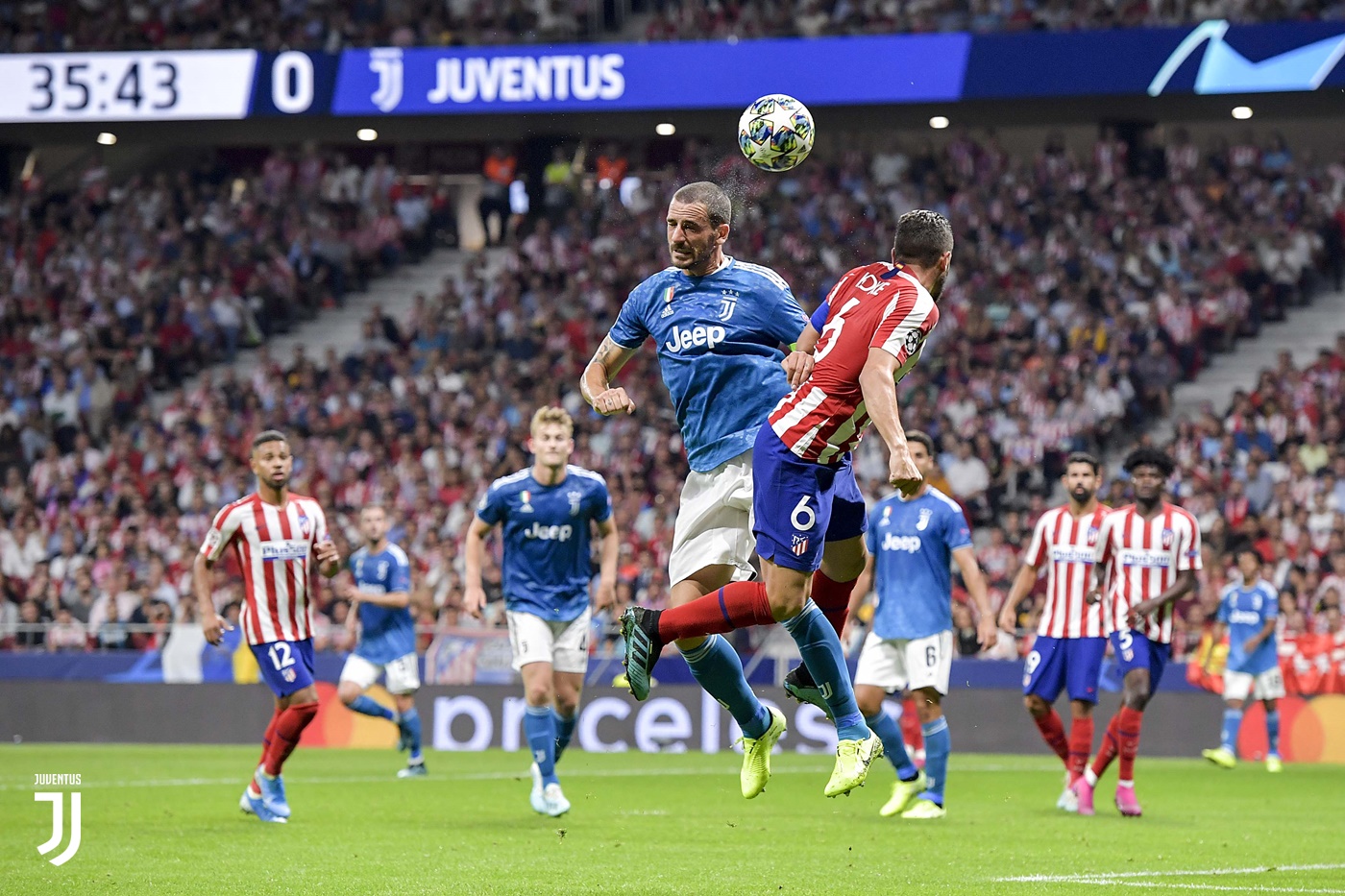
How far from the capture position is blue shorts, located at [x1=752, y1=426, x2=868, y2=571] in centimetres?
A: 775

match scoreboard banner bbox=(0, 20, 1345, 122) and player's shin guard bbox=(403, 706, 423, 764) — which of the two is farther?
match scoreboard banner bbox=(0, 20, 1345, 122)

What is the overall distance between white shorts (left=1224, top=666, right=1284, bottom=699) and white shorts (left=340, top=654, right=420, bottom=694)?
7853mm

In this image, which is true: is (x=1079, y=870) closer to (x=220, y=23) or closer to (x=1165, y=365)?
(x=1165, y=365)

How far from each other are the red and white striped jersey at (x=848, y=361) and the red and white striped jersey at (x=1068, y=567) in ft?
18.1

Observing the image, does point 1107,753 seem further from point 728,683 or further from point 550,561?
point 728,683

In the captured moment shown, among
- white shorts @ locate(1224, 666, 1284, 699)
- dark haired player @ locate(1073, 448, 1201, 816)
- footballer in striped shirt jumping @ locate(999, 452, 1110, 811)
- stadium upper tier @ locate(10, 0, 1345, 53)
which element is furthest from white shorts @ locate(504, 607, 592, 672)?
stadium upper tier @ locate(10, 0, 1345, 53)

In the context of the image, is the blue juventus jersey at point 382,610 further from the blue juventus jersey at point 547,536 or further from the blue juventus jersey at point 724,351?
the blue juventus jersey at point 724,351

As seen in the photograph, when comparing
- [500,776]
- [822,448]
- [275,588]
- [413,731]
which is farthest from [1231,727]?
[822,448]

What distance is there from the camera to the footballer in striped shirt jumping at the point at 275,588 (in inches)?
458

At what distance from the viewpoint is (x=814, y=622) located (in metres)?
8.13

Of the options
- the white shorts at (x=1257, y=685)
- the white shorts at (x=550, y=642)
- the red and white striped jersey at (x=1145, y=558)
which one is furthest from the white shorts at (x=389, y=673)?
the white shorts at (x=1257, y=685)

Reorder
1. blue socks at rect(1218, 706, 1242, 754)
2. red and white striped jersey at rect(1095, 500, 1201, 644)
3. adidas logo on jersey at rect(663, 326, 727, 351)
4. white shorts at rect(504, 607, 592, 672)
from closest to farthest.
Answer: adidas logo on jersey at rect(663, 326, 727, 351) → white shorts at rect(504, 607, 592, 672) → red and white striped jersey at rect(1095, 500, 1201, 644) → blue socks at rect(1218, 706, 1242, 754)

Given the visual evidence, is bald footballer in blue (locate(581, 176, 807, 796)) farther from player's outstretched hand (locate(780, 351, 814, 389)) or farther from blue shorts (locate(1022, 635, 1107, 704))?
blue shorts (locate(1022, 635, 1107, 704))

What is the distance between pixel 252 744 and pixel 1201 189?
15.6 metres
